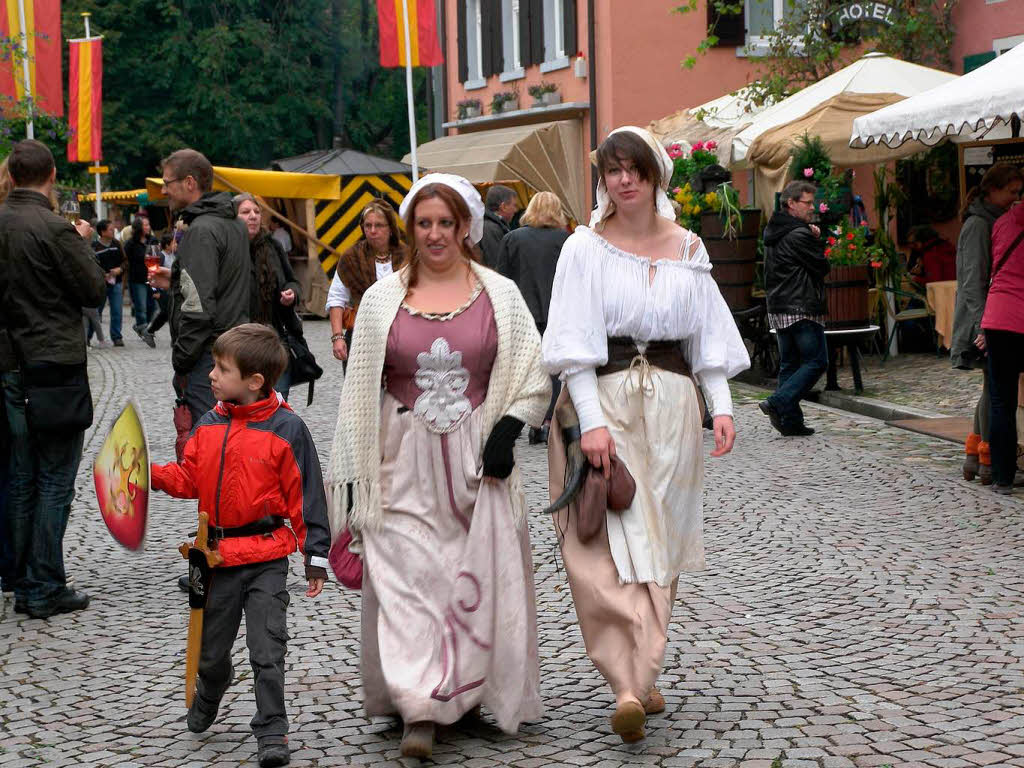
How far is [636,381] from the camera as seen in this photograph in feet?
15.4

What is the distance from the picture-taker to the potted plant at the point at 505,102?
28.6 m

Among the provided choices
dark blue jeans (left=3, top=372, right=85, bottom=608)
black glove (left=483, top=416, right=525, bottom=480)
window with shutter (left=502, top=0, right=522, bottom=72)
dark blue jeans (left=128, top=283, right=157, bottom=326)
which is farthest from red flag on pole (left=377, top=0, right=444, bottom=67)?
black glove (left=483, top=416, right=525, bottom=480)

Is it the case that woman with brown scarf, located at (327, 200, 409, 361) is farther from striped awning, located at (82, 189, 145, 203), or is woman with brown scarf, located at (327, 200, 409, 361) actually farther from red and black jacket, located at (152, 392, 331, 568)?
striped awning, located at (82, 189, 145, 203)

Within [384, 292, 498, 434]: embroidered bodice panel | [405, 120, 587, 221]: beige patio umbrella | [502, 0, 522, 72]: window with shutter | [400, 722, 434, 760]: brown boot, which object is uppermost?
[502, 0, 522, 72]: window with shutter

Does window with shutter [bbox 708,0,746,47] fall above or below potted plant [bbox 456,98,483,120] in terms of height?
above

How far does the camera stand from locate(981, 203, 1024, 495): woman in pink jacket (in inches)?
335

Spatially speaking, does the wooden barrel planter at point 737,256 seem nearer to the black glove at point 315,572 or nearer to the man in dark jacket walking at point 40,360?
the man in dark jacket walking at point 40,360

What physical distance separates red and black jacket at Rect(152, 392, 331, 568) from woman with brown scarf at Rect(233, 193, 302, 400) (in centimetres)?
348

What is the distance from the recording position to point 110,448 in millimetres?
4531

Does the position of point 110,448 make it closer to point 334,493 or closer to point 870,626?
point 334,493

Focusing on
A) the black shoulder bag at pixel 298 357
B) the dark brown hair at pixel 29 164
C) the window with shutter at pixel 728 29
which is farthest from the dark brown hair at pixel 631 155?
the window with shutter at pixel 728 29

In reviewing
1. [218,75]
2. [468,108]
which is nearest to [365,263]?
[468,108]

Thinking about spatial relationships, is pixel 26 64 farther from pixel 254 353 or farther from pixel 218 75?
pixel 218 75

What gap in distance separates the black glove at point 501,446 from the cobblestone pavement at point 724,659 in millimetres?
822
